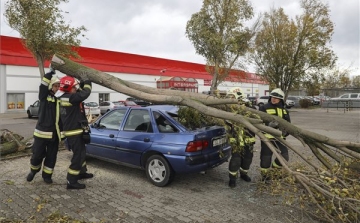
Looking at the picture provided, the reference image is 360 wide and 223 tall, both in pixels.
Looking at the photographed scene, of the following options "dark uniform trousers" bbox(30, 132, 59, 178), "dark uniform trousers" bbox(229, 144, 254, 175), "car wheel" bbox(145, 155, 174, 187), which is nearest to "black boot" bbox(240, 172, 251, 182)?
"dark uniform trousers" bbox(229, 144, 254, 175)

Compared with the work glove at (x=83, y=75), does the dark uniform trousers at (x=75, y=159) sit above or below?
below

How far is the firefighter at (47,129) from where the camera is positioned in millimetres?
4742

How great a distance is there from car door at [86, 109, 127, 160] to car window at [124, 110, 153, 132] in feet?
0.72

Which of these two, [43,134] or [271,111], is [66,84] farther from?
[271,111]

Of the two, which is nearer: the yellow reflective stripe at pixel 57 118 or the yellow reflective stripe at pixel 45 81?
the yellow reflective stripe at pixel 45 81

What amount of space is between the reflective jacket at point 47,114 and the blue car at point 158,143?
1.02 m

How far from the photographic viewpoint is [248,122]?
3922 mm

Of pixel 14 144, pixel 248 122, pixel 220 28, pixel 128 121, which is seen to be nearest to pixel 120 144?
pixel 128 121

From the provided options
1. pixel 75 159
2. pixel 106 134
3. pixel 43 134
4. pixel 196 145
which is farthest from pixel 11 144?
pixel 196 145

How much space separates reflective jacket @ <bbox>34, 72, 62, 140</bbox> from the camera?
4.73 m

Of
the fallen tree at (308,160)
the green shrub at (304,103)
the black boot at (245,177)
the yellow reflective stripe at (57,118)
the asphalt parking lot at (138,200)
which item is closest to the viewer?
the fallen tree at (308,160)

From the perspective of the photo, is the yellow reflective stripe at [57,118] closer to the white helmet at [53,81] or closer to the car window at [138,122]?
the white helmet at [53,81]

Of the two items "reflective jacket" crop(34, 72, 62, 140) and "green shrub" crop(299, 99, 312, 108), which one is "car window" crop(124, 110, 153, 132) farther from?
"green shrub" crop(299, 99, 312, 108)

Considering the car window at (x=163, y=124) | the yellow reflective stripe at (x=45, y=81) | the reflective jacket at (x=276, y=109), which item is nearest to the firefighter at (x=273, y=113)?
the reflective jacket at (x=276, y=109)
